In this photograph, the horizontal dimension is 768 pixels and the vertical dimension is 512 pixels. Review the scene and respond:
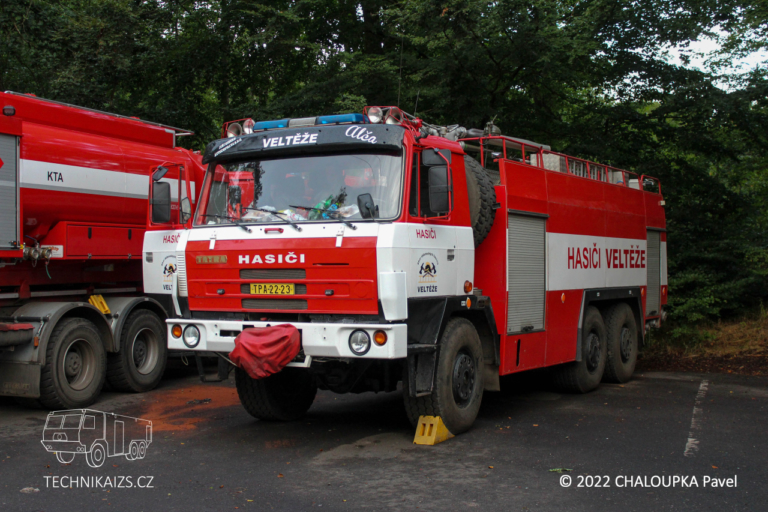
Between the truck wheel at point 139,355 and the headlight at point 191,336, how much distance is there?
3.41 meters

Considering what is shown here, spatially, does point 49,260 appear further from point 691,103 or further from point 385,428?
point 691,103

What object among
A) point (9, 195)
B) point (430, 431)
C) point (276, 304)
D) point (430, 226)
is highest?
point (9, 195)

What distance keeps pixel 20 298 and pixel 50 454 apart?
288 centimetres

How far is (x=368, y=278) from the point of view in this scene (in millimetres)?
6227

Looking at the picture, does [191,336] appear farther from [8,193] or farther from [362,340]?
[8,193]

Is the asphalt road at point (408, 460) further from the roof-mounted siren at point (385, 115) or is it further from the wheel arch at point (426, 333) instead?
the roof-mounted siren at point (385, 115)

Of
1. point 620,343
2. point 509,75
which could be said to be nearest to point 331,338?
point 620,343

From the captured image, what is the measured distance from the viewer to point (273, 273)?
21.7ft

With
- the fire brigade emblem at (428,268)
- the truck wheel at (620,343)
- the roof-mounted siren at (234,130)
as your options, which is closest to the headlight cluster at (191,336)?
the roof-mounted siren at (234,130)

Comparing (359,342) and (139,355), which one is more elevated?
(359,342)

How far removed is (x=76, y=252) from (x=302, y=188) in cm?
377

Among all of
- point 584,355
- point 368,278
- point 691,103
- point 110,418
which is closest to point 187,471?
point 368,278

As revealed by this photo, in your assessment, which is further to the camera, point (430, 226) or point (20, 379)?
point (20, 379)

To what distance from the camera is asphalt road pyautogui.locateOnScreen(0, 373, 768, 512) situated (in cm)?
530
